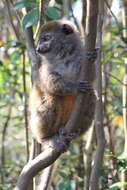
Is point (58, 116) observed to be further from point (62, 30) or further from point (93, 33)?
point (93, 33)

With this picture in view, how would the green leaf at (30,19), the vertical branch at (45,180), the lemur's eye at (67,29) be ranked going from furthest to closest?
the lemur's eye at (67,29)
the green leaf at (30,19)
the vertical branch at (45,180)

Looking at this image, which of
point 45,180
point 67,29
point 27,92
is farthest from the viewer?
point 27,92

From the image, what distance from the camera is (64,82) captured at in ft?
15.1

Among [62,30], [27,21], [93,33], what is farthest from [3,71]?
[93,33]

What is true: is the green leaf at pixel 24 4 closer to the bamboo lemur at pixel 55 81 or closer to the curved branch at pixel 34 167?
the bamboo lemur at pixel 55 81

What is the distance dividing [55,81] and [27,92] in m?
3.74

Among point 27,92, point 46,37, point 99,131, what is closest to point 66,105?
point 99,131

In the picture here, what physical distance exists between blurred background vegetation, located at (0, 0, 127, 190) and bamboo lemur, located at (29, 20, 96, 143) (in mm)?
360

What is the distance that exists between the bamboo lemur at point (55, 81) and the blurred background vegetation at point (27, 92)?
36cm

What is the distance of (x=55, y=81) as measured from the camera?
15.3 feet

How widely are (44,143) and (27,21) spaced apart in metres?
1.49

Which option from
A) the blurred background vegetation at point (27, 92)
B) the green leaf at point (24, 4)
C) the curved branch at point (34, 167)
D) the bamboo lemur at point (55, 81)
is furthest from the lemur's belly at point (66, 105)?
the green leaf at point (24, 4)

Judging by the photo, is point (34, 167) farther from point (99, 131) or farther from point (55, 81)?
point (55, 81)

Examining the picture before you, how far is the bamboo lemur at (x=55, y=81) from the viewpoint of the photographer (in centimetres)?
473
